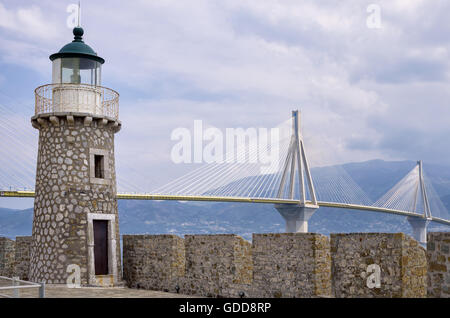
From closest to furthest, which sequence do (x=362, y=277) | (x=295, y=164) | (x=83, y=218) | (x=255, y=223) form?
(x=362, y=277), (x=83, y=218), (x=295, y=164), (x=255, y=223)

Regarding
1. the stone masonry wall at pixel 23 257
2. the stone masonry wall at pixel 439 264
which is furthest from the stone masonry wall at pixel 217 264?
the stone masonry wall at pixel 23 257

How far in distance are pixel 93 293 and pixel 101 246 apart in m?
1.84

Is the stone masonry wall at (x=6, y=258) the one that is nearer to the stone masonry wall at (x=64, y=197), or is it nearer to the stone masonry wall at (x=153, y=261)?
the stone masonry wall at (x=64, y=197)

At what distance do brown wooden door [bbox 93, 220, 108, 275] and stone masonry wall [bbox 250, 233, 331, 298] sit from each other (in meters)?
4.05

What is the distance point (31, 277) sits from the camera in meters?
12.2

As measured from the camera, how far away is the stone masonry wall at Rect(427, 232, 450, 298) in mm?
6316

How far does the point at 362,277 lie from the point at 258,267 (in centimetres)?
192

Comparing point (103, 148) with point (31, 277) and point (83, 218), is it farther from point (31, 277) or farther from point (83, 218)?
point (31, 277)

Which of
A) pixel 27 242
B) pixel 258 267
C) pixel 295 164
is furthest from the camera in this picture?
pixel 295 164

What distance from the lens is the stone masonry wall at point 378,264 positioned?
25.0ft

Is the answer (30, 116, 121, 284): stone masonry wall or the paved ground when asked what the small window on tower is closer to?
(30, 116, 121, 284): stone masonry wall

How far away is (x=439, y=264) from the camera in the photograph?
6.41 m
